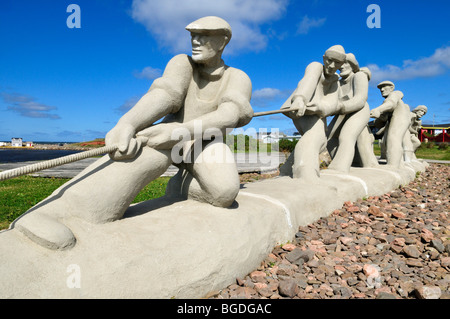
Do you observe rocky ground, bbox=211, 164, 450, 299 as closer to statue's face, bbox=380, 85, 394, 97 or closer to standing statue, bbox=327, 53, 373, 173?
standing statue, bbox=327, 53, 373, 173

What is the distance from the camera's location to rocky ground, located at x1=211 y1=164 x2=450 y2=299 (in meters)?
2.13

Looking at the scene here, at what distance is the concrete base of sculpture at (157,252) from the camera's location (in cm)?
166

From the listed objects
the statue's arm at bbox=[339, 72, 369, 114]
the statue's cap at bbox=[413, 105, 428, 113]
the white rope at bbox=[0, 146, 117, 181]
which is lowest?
the white rope at bbox=[0, 146, 117, 181]

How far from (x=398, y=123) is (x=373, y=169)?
1.85 meters

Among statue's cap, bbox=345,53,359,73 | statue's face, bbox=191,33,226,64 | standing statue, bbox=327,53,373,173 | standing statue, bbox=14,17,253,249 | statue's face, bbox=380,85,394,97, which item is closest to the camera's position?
standing statue, bbox=14,17,253,249

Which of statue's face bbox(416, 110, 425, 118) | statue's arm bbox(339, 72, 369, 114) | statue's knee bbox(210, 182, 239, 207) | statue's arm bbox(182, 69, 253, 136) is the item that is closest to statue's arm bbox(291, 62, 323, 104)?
statue's arm bbox(339, 72, 369, 114)

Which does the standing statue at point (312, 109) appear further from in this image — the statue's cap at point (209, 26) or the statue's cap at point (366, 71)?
the statue's cap at point (209, 26)

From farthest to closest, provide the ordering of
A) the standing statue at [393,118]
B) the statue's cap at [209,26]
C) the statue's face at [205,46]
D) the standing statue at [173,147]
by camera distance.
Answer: the standing statue at [393,118] < the statue's face at [205,46] < the statue's cap at [209,26] < the standing statue at [173,147]

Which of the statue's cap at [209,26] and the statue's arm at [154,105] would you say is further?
the statue's cap at [209,26]

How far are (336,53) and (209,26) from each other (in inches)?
89.5

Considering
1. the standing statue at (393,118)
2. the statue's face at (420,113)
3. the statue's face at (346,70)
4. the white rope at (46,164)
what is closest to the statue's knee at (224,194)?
the white rope at (46,164)

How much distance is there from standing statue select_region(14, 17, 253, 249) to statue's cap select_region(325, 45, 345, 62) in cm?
187

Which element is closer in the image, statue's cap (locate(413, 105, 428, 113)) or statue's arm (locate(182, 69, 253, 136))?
statue's arm (locate(182, 69, 253, 136))

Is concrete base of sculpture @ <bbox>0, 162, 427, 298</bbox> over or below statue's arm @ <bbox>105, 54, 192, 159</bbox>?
below
